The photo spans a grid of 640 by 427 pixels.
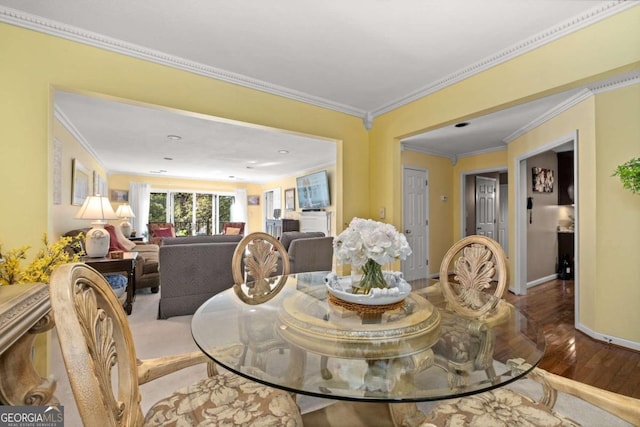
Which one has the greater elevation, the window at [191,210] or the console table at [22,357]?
the window at [191,210]

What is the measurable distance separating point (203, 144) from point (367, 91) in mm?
3188

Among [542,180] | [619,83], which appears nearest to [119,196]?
[542,180]

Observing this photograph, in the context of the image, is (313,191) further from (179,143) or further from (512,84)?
(512,84)

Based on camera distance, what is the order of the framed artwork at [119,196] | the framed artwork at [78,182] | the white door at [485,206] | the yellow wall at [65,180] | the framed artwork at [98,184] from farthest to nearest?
1. the framed artwork at [119,196]
2. the white door at [485,206]
3. the framed artwork at [98,184]
4. the framed artwork at [78,182]
5. the yellow wall at [65,180]

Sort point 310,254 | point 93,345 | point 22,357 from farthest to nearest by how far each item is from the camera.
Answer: point 310,254 → point 22,357 → point 93,345

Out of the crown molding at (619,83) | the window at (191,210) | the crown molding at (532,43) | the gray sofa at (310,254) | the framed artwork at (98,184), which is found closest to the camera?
the crown molding at (532,43)

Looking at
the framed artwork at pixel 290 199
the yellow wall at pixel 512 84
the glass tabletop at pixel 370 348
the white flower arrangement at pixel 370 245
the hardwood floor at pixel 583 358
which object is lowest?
the hardwood floor at pixel 583 358

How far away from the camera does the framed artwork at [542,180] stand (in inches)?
175

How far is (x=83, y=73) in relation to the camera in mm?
2074

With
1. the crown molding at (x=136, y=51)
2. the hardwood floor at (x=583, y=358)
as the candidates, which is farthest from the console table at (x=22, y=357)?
the hardwood floor at (x=583, y=358)

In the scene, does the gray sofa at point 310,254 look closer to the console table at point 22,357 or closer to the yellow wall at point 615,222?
the console table at point 22,357

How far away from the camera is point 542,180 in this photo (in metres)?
4.59

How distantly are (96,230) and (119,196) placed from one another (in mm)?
5785

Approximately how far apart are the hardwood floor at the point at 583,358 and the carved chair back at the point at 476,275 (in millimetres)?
213
